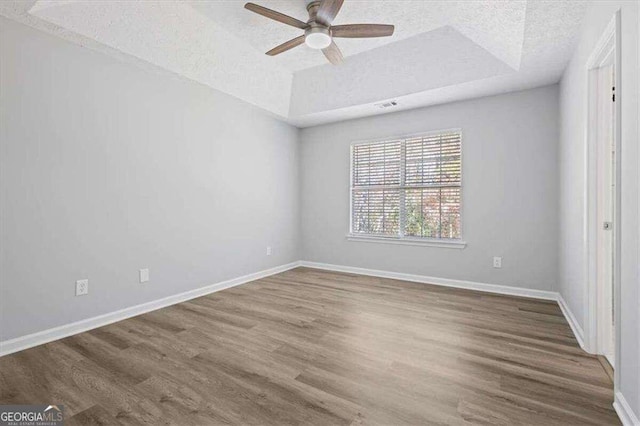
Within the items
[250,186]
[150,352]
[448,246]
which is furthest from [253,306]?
[448,246]

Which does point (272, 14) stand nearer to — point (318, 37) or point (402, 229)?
point (318, 37)

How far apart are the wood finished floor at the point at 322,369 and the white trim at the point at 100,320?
0.11 metres

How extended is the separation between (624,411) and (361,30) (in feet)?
9.78

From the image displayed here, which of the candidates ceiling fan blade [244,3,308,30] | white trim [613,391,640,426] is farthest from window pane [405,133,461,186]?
white trim [613,391,640,426]

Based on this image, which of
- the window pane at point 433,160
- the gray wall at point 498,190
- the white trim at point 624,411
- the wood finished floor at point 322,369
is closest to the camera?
the white trim at point 624,411

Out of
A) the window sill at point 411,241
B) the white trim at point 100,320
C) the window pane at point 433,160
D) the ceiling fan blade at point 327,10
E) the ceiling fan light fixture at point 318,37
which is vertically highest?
the ceiling fan blade at point 327,10

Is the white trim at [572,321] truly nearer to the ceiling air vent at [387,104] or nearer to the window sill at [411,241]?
the window sill at [411,241]

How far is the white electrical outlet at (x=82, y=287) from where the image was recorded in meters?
2.67

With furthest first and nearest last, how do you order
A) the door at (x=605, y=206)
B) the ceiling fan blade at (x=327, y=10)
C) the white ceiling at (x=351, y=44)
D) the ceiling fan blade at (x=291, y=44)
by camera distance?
1. the ceiling fan blade at (x=291, y=44)
2. the white ceiling at (x=351, y=44)
3. the ceiling fan blade at (x=327, y=10)
4. the door at (x=605, y=206)

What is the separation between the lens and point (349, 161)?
4.99 metres

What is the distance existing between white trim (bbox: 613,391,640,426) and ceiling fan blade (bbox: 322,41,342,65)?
3.10 m

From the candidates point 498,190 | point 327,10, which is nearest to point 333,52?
point 327,10

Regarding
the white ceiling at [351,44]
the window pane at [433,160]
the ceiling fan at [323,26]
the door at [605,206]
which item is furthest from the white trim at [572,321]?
the ceiling fan at [323,26]

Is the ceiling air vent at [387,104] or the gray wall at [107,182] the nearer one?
the gray wall at [107,182]
